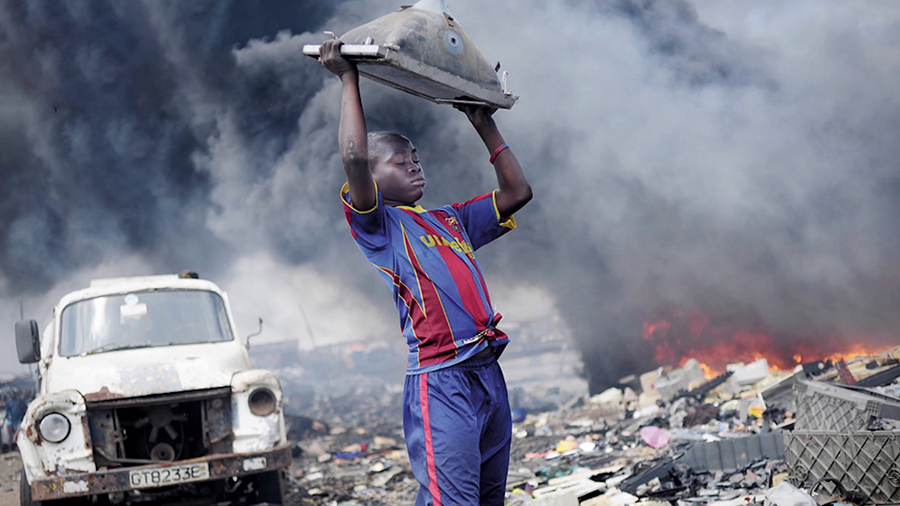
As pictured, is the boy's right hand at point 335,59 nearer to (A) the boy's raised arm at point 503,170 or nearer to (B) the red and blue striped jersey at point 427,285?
(B) the red and blue striped jersey at point 427,285

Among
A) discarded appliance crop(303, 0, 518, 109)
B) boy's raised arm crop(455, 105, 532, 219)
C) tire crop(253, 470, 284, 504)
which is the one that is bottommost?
tire crop(253, 470, 284, 504)

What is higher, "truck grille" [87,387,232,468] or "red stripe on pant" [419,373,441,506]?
"truck grille" [87,387,232,468]

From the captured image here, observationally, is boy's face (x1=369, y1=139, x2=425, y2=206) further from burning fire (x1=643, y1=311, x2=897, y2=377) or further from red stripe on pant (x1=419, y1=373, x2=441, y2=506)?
burning fire (x1=643, y1=311, x2=897, y2=377)

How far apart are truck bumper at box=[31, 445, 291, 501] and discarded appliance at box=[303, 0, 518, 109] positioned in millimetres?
3692

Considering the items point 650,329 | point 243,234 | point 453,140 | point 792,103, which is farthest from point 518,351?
point 792,103

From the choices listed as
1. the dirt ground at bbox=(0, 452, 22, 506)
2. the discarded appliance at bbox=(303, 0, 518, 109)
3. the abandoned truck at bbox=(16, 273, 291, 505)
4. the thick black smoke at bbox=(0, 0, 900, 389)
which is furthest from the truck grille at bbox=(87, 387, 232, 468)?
the thick black smoke at bbox=(0, 0, 900, 389)

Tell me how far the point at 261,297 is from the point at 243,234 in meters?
1.62

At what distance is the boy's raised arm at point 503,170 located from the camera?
9.62 feet

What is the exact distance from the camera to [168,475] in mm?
5266

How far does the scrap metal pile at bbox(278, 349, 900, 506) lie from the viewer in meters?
3.92

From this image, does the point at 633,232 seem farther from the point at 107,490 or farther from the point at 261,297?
the point at 107,490

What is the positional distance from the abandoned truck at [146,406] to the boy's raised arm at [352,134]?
375 cm

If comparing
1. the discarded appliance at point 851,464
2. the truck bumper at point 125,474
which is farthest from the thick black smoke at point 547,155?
the truck bumper at point 125,474

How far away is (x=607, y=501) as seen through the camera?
470cm
